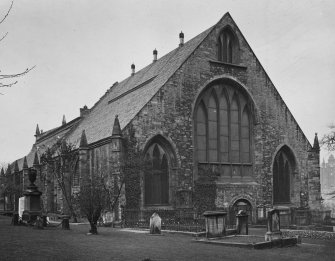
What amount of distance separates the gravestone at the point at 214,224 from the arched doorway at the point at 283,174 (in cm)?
1706

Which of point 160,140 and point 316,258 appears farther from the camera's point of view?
point 160,140

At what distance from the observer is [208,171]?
34406mm

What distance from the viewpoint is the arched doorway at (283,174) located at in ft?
125

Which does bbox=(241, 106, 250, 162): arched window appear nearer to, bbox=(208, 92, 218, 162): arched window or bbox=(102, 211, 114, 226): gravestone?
bbox=(208, 92, 218, 162): arched window

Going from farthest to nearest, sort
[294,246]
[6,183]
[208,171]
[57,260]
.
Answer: [6,183] < [208,171] < [294,246] < [57,260]

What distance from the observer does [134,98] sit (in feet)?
125

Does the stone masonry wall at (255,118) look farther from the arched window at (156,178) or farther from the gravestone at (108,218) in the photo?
the gravestone at (108,218)

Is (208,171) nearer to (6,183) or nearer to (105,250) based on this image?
(105,250)

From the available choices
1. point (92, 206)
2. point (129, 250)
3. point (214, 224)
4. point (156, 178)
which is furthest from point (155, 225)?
point (156, 178)

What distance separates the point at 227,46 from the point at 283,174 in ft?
35.7

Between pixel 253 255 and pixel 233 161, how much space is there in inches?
781

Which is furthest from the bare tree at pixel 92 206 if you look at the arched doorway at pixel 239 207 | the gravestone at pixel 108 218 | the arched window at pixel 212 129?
the arched doorway at pixel 239 207

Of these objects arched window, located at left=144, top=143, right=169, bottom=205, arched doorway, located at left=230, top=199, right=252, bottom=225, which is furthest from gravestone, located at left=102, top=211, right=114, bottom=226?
arched doorway, located at left=230, top=199, right=252, bottom=225

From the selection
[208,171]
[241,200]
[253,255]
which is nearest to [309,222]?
[241,200]
